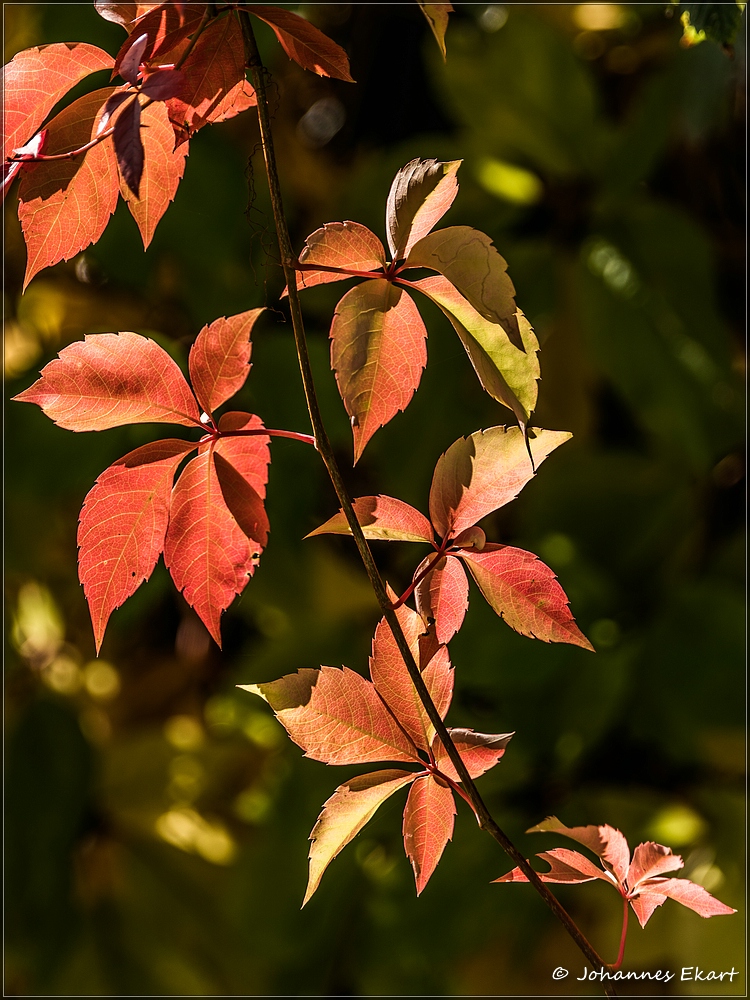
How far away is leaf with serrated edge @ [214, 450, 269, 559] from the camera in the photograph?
184 mm

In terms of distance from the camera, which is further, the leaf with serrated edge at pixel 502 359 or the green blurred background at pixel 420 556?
the green blurred background at pixel 420 556

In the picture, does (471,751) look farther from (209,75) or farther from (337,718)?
(209,75)

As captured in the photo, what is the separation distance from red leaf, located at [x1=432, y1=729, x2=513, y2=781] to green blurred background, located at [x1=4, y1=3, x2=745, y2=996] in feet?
1.07

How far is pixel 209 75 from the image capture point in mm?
171

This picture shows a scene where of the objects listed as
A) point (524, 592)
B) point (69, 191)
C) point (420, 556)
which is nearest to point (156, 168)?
point (69, 191)

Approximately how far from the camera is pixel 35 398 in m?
0.18

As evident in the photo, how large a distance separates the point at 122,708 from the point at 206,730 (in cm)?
9

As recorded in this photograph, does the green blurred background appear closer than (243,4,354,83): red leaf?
No

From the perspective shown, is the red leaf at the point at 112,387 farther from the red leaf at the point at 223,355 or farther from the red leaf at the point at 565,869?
the red leaf at the point at 565,869

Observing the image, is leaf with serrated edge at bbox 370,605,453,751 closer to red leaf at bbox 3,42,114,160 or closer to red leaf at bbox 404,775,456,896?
red leaf at bbox 404,775,456,896

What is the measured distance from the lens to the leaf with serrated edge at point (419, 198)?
0.55ft

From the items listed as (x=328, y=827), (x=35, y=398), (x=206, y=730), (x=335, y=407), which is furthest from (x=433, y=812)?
(x=206, y=730)

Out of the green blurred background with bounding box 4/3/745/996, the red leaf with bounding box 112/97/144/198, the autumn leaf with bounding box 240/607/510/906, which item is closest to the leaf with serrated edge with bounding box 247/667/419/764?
the autumn leaf with bounding box 240/607/510/906

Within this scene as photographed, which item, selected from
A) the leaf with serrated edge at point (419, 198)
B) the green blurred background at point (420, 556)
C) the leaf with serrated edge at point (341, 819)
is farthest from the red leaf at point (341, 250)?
the green blurred background at point (420, 556)
